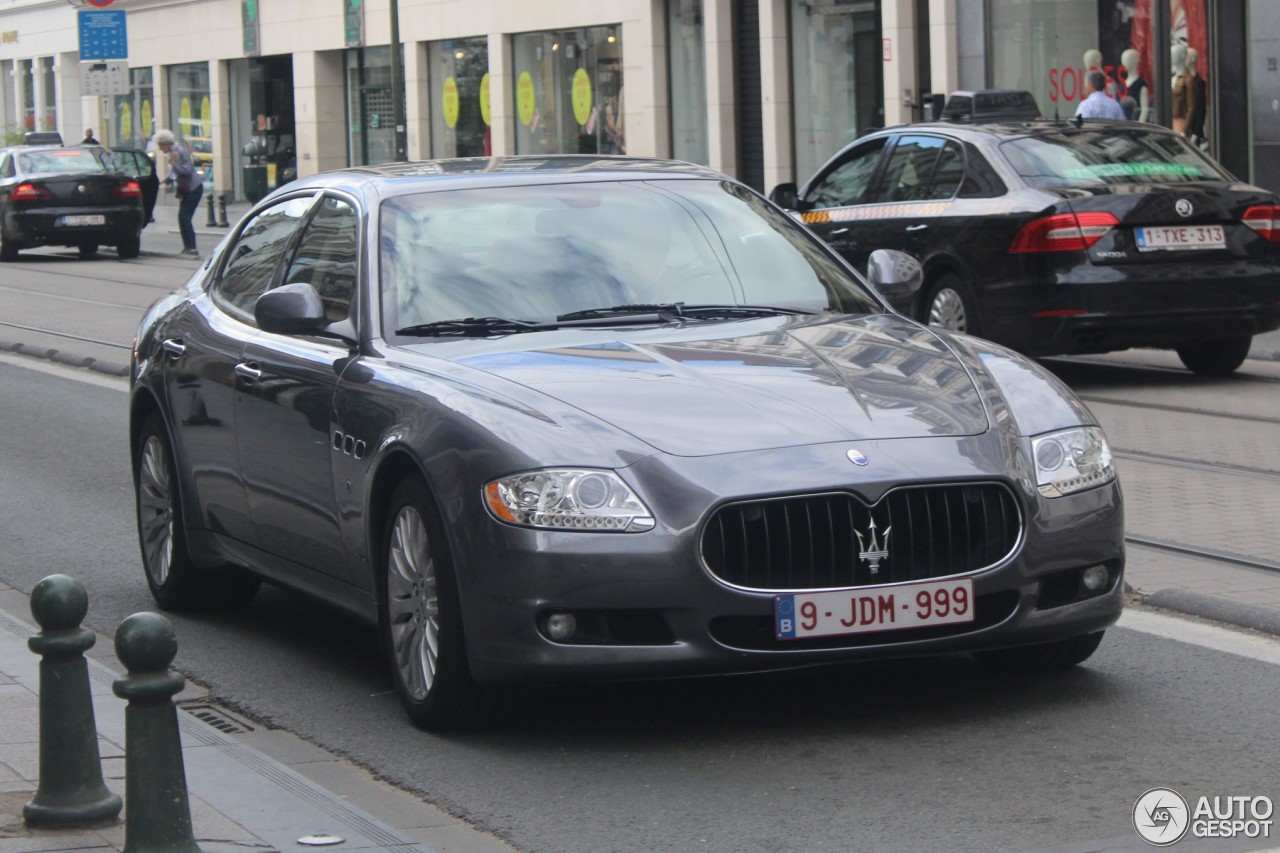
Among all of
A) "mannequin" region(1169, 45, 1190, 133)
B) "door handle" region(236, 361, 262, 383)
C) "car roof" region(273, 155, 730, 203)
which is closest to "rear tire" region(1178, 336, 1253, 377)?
"car roof" region(273, 155, 730, 203)

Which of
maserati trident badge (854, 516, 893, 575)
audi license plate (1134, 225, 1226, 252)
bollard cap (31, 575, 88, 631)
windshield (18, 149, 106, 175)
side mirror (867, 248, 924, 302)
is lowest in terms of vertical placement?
maserati trident badge (854, 516, 893, 575)

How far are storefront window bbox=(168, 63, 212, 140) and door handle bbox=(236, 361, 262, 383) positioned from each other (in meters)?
45.9

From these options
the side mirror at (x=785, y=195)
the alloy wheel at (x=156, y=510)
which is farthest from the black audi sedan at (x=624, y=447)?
the side mirror at (x=785, y=195)

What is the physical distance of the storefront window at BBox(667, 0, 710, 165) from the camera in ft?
114

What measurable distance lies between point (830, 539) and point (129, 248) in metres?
29.0

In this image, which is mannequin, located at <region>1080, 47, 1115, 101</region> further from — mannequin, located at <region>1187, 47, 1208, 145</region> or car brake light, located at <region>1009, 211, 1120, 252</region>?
car brake light, located at <region>1009, 211, 1120, 252</region>

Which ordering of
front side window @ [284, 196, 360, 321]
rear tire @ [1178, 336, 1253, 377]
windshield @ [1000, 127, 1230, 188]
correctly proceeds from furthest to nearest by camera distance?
1. rear tire @ [1178, 336, 1253, 377]
2. windshield @ [1000, 127, 1230, 188]
3. front side window @ [284, 196, 360, 321]

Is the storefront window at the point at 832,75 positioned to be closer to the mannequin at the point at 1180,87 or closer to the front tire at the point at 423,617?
the mannequin at the point at 1180,87

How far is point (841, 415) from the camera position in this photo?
553 cm

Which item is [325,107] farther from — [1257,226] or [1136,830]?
[1136,830]

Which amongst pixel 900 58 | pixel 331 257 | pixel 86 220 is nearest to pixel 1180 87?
pixel 900 58

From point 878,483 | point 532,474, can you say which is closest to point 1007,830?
point 878,483

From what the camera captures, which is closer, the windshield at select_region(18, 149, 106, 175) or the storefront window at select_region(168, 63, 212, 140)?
the windshield at select_region(18, 149, 106, 175)

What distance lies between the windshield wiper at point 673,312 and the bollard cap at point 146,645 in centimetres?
228
